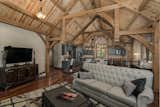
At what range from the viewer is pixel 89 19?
7.23 meters

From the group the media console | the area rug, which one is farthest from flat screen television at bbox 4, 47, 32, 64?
the area rug

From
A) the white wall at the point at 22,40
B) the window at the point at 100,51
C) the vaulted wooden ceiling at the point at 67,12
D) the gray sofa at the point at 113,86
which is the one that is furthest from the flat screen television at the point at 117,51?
the gray sofa at the point at 113,86

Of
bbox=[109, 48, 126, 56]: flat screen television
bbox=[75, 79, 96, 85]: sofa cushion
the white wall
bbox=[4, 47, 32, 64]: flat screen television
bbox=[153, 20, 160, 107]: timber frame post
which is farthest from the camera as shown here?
bbox=[109, 48, 126, 56]: flat screen television

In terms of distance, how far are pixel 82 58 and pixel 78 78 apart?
6288mm

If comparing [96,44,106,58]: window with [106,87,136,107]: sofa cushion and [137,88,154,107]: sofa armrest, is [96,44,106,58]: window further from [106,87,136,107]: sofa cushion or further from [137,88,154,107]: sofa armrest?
[137,88,154,107]: sofa armrest

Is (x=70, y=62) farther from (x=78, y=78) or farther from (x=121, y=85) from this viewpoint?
(x=121, y=85)

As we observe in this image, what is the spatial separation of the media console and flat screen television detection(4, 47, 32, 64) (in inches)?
12.0

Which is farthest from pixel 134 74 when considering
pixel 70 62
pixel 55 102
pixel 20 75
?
pixel 70 62

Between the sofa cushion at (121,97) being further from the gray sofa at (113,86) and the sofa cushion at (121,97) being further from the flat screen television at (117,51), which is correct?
the flat screen television at (117,51)

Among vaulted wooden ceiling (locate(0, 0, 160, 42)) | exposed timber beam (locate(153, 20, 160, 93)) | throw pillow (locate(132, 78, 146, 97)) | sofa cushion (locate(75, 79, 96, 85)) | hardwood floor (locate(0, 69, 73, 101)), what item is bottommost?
hardwood floor (locate(0, 69, 73, 101))

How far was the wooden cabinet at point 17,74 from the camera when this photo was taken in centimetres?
396

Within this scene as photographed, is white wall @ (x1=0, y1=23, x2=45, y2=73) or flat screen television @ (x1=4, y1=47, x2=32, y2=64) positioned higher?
white wall @ (x1=0, y1=23, x2=45, y2=73)

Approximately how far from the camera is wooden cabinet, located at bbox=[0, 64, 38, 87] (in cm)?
396

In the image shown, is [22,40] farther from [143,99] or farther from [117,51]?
→ [117,51]
